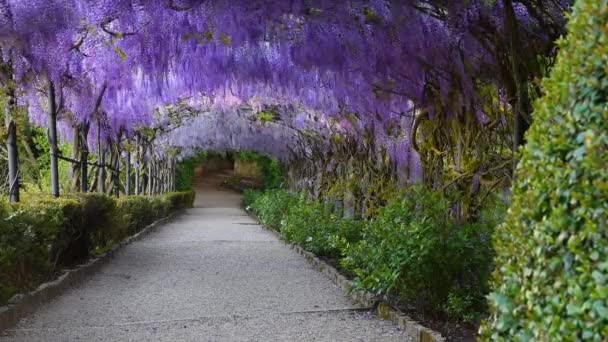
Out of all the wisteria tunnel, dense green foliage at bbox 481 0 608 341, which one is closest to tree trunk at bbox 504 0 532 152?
the wisteria tunnel

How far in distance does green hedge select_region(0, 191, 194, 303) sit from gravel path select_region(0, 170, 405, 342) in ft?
0.97

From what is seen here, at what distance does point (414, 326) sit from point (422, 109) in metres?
3.72

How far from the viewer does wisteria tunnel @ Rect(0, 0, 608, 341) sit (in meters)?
1.76

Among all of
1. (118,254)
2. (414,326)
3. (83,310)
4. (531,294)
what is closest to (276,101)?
(118,254)

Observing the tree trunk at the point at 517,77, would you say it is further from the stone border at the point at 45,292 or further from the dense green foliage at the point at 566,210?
the stone border at the point at 45,292

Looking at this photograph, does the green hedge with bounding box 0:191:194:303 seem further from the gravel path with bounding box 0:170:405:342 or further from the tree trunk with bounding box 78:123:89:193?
the tree trunk with bounding box 78:123:89:193

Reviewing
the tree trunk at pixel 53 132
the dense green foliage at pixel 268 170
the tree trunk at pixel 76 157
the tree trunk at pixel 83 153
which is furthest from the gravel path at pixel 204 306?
the dense green foliage at pixel 268 170

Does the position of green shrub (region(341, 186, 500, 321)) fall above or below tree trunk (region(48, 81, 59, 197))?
below

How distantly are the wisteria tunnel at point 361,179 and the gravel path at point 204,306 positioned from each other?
3cm

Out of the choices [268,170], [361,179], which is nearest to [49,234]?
[361,179]

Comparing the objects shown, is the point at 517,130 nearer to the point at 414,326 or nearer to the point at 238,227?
the point at 414,326

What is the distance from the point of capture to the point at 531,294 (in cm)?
182

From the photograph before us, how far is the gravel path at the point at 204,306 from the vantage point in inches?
182

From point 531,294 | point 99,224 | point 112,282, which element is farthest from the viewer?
point 99,224
